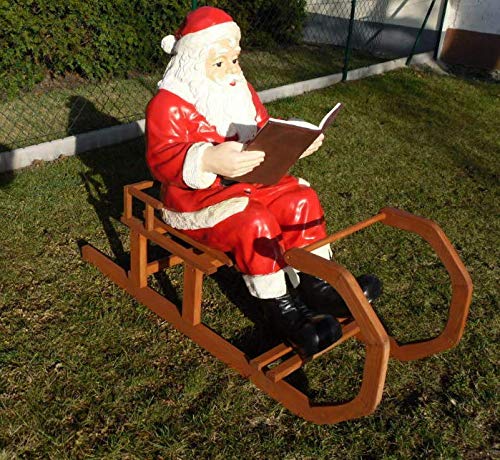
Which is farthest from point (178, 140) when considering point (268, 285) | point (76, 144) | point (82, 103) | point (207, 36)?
point (82, 103)

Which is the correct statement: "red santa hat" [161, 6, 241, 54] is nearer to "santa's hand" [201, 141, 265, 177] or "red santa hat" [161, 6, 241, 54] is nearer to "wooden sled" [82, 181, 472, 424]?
"santa's hand" [201, 141, 265, 177]

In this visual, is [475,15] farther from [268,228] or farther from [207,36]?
[268,228]

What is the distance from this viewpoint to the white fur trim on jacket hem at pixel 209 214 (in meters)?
2.57

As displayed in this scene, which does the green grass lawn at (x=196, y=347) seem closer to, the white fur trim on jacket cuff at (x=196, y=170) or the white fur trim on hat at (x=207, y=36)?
the white fur trim on jacket cuff at (x=196, y=170)

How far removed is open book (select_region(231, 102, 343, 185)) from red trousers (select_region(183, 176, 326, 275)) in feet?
0.42

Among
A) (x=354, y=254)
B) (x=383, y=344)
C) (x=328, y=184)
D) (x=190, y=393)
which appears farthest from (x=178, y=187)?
(x=328, y=184)

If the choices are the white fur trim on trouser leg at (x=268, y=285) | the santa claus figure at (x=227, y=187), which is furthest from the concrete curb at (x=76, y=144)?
the white fur trim on trouser leg at (x=268, y=285)

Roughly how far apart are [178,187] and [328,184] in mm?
2120

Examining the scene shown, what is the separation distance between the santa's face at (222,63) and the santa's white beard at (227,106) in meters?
0.02

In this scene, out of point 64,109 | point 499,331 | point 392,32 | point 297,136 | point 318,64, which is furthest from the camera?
point 392,32

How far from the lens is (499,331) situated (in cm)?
312

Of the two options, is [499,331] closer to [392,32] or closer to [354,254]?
[354,254]

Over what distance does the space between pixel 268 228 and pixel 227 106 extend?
580 millimetres

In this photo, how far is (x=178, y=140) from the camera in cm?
263
